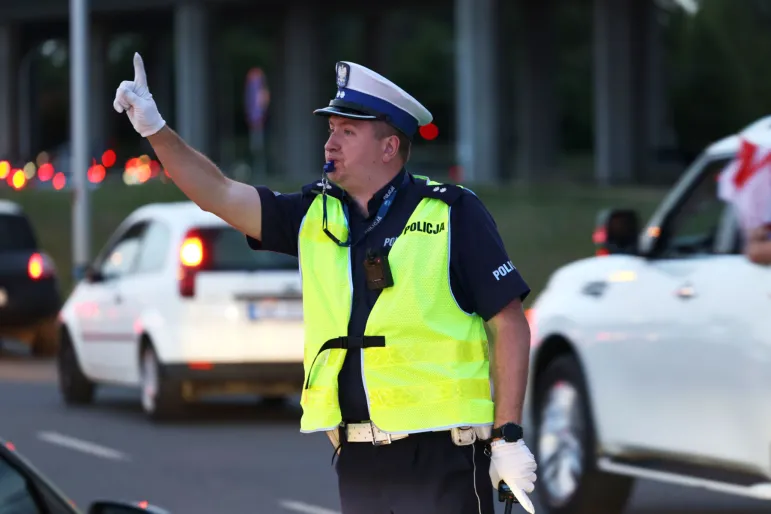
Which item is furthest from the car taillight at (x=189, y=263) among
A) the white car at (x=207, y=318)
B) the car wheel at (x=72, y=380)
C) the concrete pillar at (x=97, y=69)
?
the concrete pillar at (x=97, y=69)

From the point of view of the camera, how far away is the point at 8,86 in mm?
66938

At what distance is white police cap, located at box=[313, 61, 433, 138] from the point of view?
518cm

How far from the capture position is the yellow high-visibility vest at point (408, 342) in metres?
5.05

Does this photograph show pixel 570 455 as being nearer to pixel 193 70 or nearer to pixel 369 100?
pixel 369 100

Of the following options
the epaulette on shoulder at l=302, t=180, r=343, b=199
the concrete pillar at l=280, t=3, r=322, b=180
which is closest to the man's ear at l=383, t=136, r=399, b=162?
the epaulette on shoulder at l=302, t=180, r=343, b=199

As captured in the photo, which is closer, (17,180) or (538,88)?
(17,180)

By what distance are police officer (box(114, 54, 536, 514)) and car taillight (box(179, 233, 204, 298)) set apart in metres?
10.2

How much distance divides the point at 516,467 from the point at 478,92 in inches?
1594

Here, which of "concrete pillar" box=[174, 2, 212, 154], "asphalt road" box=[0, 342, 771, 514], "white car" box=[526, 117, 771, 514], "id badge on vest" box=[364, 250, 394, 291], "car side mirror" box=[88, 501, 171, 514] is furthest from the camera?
"concrete pillar" box=[174, 2, 212, 154]

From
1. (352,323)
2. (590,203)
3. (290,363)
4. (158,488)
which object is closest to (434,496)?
(352,323)

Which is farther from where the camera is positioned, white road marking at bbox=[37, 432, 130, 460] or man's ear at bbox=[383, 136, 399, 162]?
white road marking at bbox=[37, 432, 130, 460]

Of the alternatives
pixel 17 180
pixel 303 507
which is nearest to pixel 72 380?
pixel 303 507

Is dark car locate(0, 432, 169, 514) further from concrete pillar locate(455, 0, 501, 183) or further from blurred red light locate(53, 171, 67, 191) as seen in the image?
blurred red light locate(53, 171, 67, 191)

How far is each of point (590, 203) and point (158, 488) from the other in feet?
76.9
